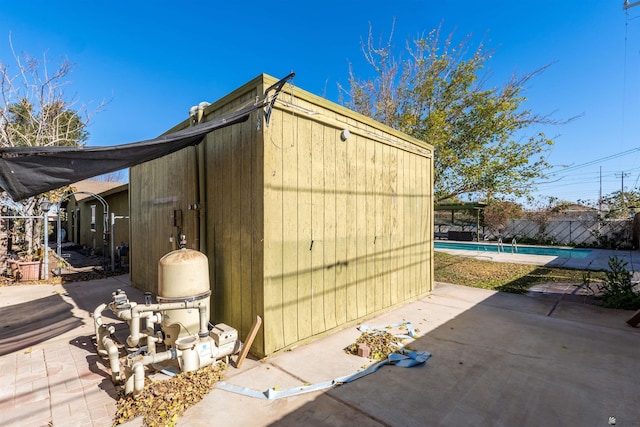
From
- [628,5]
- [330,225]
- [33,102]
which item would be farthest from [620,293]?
[33,102]

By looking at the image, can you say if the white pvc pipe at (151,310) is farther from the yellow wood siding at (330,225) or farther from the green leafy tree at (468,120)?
the green leafy tree at (468,120)

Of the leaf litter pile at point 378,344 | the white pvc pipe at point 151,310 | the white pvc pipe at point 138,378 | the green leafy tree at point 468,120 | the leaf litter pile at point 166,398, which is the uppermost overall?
the green leafy tree at point 468,120

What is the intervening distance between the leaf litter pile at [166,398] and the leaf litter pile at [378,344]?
1497 mm

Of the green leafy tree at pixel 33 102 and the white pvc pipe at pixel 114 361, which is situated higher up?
the green leafy tree at pixel 33 102

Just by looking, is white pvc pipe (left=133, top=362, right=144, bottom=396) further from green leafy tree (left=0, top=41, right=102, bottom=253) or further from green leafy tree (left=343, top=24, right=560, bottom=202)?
green leafy tree (left=343, top=24, right=560, bottom=202)

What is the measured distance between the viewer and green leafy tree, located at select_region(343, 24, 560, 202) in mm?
8820

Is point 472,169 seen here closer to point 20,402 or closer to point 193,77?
point 20,402


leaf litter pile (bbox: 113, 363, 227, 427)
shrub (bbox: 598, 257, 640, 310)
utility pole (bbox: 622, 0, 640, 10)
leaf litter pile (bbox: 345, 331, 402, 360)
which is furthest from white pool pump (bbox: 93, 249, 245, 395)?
utility pole (bbox: 622, 0, 640, 10)

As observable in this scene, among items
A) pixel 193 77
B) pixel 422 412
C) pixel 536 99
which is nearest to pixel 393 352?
pixel 422 412

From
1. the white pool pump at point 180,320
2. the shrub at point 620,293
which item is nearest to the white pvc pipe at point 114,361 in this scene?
the white pool pump at point 180,320

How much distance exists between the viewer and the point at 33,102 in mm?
7953

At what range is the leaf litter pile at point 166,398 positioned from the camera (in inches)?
81.2

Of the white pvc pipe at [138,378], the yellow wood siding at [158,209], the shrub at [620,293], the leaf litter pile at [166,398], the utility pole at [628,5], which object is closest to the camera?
the leaf litter pile at [166,398]

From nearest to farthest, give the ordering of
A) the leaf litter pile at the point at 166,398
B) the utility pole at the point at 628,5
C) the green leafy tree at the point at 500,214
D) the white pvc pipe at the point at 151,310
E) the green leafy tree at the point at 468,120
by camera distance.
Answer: the leaf litter pile at the point at 166,398
the white pvc pipe at the point at 151,310
the utility pole at the point at 628,5
the green leafy tree at the point at 468,120
the green leafy tree at the point at 500,214
